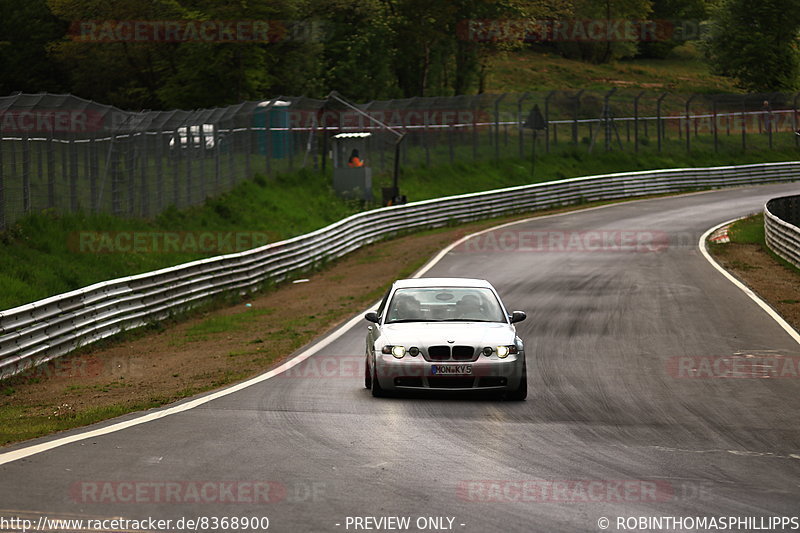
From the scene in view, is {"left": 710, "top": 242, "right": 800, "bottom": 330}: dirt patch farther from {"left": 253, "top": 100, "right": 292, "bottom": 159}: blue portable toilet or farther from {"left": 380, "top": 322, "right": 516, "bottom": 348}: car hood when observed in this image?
{"left": 253, "top": 100, "right": 292, "bottom": 159}: blue portable toilet

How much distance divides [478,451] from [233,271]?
16798 mm

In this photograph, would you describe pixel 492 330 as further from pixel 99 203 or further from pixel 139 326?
pixel 99 203

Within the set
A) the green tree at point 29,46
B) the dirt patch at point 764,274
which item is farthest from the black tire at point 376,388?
the green tree at point 29,46

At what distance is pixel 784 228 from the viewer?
3061 cm

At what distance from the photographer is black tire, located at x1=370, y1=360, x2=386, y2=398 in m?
13.1

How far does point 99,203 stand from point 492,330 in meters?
14.6

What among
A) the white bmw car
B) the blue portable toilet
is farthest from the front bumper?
the blue portable toilet

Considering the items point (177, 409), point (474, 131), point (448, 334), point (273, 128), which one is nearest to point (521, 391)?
point (448, 334)

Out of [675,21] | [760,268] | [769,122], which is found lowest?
[760,268]

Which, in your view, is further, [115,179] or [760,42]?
[760,42]

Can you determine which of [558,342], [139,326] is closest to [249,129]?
[139,326]

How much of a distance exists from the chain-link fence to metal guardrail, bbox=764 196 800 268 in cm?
1381

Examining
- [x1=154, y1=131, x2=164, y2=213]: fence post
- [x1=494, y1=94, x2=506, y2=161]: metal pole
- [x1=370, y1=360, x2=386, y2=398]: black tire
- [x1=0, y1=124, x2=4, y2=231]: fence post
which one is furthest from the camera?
[x1=494, y1=94, x2=506, y2=161]: metal pole

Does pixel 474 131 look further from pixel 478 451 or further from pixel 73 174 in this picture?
pixel 478 451
